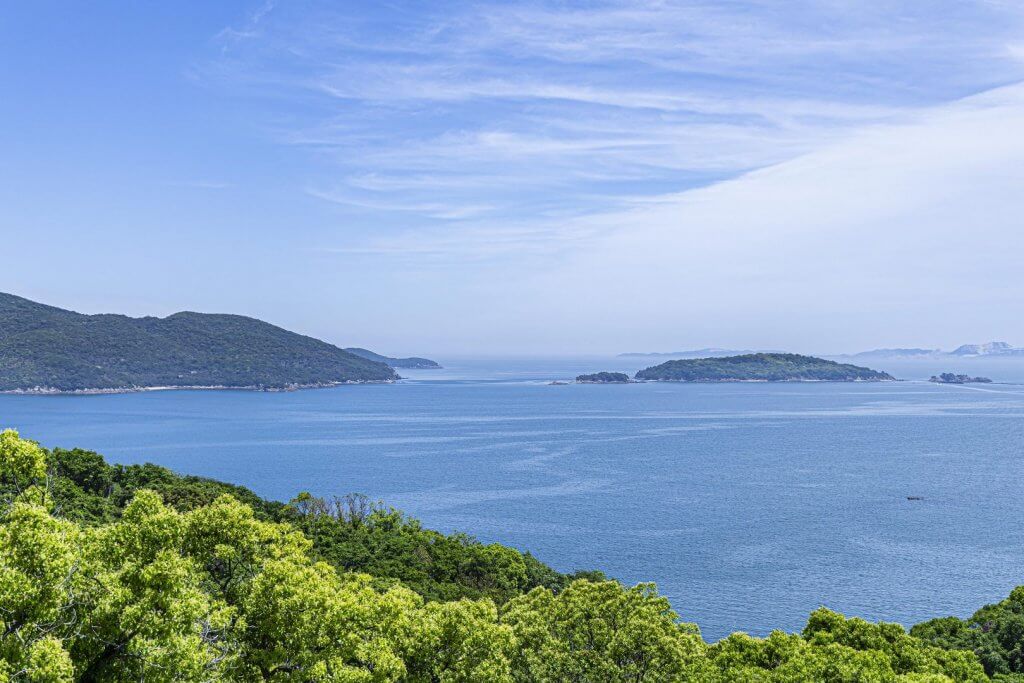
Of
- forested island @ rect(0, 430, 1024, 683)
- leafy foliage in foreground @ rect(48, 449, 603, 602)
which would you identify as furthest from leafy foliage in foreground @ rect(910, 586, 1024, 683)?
leafy foliage in foreground @ rect(48, 449, 603, 602)

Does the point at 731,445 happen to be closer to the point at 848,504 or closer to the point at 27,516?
the point at 848,504

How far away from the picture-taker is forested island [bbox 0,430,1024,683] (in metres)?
12.4

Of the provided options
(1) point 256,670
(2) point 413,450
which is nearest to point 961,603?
(1) point 256,670

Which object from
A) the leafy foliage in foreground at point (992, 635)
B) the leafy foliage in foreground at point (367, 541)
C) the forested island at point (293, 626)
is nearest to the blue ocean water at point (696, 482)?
the leafy foliage in foreground at point (367, 541)

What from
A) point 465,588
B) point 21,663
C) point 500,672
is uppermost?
point 21,663

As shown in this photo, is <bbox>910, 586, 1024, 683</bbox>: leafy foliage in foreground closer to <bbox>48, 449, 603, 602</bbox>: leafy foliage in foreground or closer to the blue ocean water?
the blue ocean water

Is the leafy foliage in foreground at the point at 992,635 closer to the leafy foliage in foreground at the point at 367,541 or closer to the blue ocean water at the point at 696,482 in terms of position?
the blue ocean water at the point at 696,482

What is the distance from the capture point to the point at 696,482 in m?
92.8

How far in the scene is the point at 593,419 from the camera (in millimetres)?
163000

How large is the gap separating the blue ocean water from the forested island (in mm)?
22592

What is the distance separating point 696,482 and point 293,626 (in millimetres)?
80259

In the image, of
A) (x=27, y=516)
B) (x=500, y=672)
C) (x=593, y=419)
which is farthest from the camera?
(x=593, y=419)

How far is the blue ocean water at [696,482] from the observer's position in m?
57.0

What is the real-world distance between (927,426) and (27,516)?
518 feet
